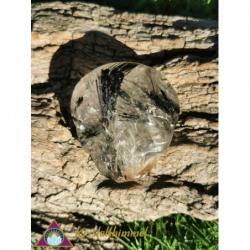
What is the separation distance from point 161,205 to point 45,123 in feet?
4.94

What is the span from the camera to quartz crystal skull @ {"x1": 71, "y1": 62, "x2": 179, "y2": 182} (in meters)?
1.86

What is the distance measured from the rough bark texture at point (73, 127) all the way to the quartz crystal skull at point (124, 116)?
30 centimetres

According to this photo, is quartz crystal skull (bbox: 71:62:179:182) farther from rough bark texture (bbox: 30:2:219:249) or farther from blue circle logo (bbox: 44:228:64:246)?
blue circle logo (bbox: 44:228:64:246)

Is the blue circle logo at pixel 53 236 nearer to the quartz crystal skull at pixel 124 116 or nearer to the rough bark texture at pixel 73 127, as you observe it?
the rough bark texture at pixel 73 127

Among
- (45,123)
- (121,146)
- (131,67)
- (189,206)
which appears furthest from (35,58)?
(189,206)

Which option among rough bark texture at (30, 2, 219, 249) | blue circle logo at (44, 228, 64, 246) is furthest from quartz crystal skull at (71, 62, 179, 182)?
blue circle logo at (44, 228, 64, 246)

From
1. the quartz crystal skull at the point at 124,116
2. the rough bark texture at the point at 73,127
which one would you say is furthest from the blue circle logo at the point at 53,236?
the quartz crystal skull at the point at 124,116

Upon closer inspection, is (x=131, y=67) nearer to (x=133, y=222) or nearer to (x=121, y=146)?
(x=121, y=146)

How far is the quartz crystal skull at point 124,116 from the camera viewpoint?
1.86 m

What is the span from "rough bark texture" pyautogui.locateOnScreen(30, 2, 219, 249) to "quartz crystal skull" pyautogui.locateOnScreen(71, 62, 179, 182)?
0.98ft

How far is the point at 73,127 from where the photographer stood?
229cm

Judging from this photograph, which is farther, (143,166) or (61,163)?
(61,163)

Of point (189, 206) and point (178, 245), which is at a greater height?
point (189, 206)

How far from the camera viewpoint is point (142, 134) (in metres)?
1.88
